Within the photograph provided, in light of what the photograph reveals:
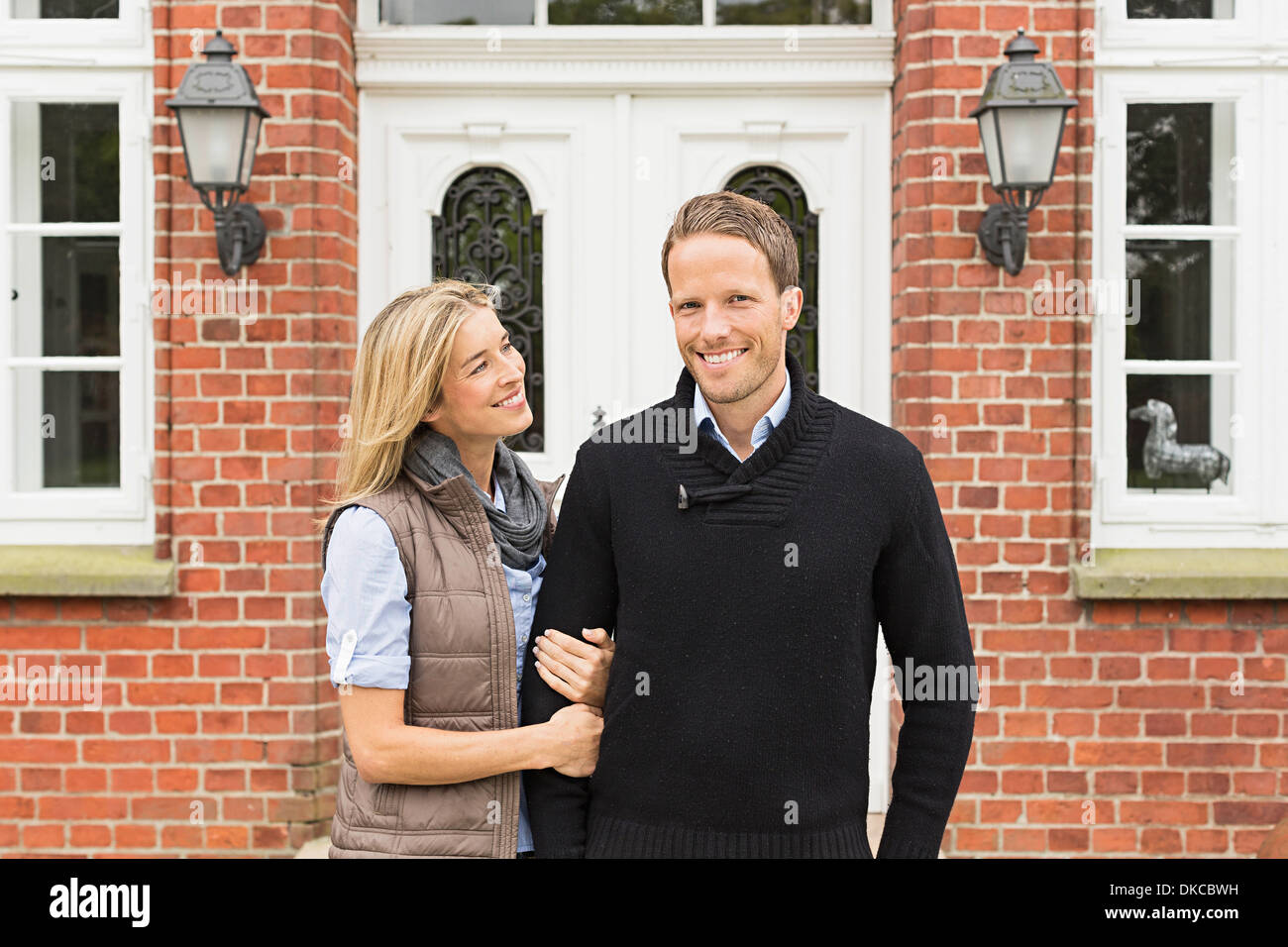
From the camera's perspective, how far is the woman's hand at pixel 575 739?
195 centimetres

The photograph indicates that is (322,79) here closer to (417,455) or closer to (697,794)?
(417,455)

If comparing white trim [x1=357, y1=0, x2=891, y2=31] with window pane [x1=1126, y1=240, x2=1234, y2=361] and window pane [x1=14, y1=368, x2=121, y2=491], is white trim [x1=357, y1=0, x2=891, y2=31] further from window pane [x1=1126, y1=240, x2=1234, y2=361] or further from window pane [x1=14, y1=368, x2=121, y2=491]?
window pane [x1=14, y1=368, x2=121, y2=491]

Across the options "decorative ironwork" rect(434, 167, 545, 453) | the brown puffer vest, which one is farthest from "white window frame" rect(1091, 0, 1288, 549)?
the brown puffer vest

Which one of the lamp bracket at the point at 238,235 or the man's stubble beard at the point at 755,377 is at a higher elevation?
the lamp bracket at the point at 238,235

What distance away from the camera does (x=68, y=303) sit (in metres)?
4.15

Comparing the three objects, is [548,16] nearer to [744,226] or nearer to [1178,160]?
[1178,160]

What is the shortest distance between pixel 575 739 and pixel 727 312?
2.56 ft

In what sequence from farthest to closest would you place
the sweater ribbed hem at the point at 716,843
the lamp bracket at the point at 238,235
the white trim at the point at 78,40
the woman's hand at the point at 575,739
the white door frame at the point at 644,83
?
the white door frame at the point at 644,83 < the white trim at the point at 78,40 < the lamp bracket at the point at 238,235 < the woman's hand at the point at 575,739 < the sweater ribbed hem at the point at 716,843

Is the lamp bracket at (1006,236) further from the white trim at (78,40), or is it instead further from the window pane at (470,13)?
the white trim at (78,40)

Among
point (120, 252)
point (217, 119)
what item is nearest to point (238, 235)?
point (217, 119)

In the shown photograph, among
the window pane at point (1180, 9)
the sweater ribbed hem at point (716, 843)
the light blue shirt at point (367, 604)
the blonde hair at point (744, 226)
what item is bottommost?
the sweater ribbed hem at point (716, 843)

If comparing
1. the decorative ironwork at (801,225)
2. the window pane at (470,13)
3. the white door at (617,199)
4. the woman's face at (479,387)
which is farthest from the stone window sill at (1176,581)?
the window pane at (470,13)

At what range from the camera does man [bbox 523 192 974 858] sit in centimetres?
187

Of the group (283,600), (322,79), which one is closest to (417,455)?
(283,600)
